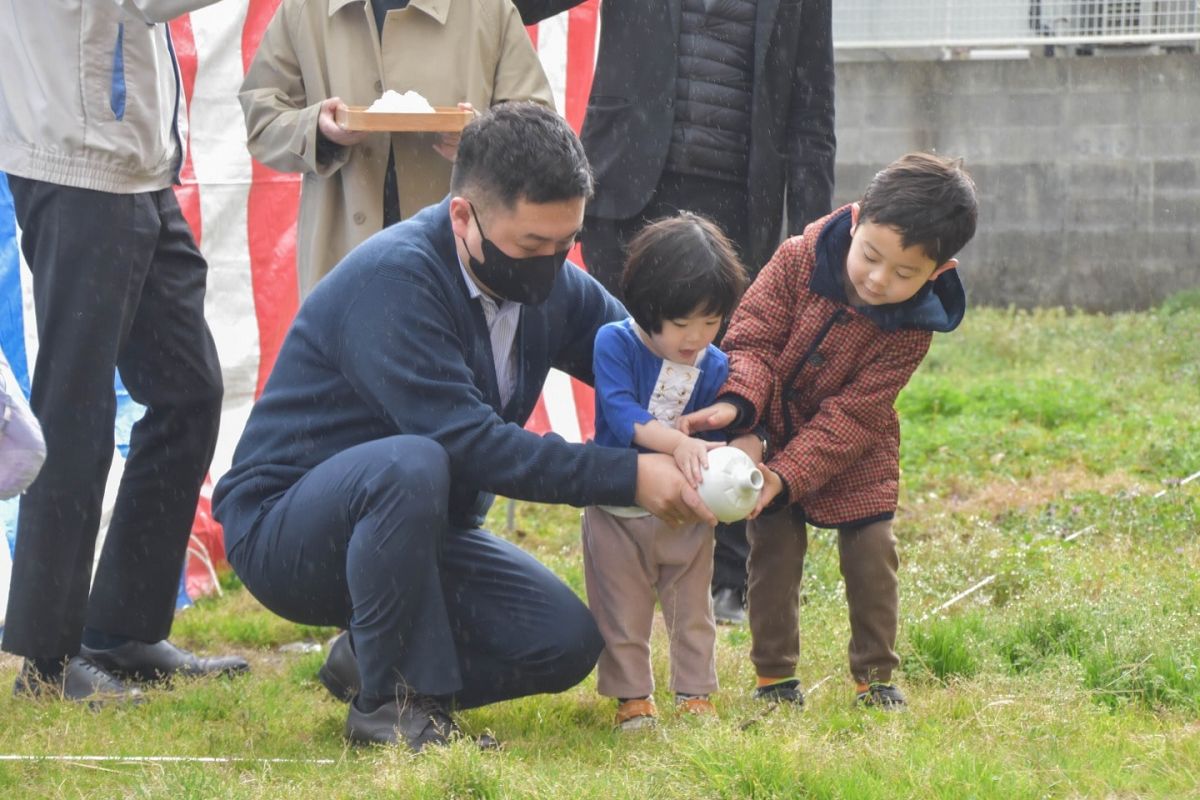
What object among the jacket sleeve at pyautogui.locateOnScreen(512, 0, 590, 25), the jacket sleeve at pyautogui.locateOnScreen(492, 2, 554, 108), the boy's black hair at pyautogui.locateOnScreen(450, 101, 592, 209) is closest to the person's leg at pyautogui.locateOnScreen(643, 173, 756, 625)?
the jacket sleeve at pyautogui.locateOnScreen(492, 2, 554, 108)

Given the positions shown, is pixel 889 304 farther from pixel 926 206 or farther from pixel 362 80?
pixel 362 80

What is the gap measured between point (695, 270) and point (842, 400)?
540 mm

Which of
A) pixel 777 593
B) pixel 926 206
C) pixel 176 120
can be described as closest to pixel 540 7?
pixel 176 120

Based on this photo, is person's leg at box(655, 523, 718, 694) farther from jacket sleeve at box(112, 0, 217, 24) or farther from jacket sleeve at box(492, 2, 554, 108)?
jacket sleeve at box(112, 0, 217, 24)

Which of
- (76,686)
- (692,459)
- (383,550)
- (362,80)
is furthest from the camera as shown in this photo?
(362,80)

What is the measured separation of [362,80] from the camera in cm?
462

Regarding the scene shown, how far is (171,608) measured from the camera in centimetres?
444

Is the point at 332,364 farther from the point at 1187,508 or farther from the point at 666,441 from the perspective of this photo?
the point at 1187,508

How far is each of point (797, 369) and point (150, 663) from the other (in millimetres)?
1949

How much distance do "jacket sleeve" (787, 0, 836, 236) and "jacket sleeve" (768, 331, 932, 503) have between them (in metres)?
1.15

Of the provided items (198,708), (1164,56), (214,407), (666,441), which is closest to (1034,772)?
(666,441)

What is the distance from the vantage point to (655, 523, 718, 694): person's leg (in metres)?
3.80

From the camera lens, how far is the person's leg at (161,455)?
4316mm

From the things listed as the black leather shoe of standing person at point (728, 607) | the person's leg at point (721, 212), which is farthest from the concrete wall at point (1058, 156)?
the black leather shoe of standing person at point (728, 607)
